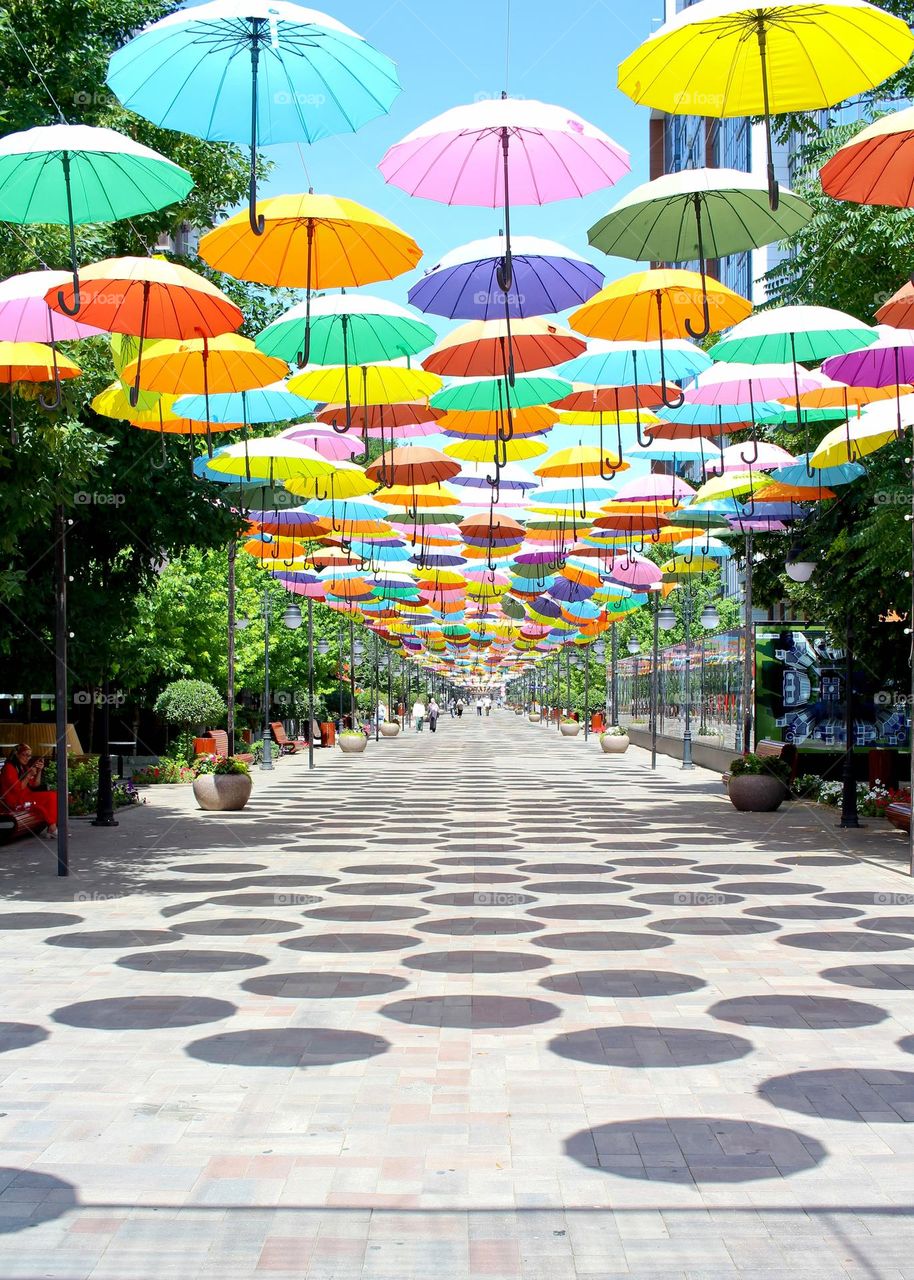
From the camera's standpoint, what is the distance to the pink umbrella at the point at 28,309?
996 centimetres

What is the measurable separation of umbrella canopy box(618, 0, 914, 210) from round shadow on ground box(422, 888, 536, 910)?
260 inches

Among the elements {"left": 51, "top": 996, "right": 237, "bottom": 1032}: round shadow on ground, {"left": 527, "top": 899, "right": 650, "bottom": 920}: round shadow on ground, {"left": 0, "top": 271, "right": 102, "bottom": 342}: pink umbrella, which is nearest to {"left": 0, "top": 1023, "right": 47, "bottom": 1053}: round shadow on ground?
{"left": 51, "top": 996, "right": 237, "bottom": 1032}: round shadow on ground

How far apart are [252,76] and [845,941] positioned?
24.0 feet

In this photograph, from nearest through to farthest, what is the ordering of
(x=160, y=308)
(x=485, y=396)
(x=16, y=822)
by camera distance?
(x=160, y=308), (x=485, y=396), (x=16, y=822)

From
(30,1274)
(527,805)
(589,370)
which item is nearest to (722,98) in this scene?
(589,370)

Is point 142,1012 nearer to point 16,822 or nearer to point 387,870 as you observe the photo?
point 387,870

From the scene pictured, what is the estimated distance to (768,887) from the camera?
12930 millimetres

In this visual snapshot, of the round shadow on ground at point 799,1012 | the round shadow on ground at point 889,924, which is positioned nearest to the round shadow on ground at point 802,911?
the round shadow on ground at point 889,924

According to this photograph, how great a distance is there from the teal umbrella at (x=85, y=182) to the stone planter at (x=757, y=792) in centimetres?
1420

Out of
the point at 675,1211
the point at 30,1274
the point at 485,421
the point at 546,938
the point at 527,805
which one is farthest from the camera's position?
the point at 527,805

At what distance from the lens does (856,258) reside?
15.1m

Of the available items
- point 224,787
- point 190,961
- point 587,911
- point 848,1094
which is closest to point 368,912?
point 587,911

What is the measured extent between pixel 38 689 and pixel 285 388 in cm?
596

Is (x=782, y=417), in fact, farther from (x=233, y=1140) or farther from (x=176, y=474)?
(x=233, y=1140)
